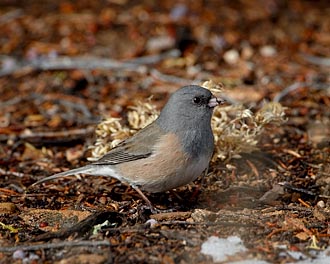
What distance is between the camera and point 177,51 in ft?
A: 22.4

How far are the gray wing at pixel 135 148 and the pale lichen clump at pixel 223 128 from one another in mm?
285

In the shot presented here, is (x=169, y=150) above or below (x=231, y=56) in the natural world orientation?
above

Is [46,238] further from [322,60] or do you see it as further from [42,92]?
[322,60]

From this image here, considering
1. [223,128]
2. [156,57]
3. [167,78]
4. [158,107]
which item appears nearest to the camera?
[223,128]

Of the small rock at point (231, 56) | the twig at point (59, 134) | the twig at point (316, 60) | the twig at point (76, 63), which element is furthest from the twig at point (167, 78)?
the twig at point (316, 60)

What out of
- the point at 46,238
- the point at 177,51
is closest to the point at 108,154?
the point at 46,238

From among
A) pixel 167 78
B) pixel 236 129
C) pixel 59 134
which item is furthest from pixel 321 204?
pixel 167 78

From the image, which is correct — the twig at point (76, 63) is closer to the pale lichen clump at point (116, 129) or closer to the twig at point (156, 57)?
the twig at point (156, 57)

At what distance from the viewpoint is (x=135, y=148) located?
4.30 metres

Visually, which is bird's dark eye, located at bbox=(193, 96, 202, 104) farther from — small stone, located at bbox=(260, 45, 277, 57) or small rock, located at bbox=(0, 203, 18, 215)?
small stone, located at bbox=(260, 45, 277, 57)

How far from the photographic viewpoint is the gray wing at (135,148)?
4.20 meters

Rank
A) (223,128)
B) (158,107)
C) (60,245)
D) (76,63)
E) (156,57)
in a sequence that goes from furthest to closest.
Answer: (156,57)
(76,63)
(158,107)
(223,128)
(60,245)

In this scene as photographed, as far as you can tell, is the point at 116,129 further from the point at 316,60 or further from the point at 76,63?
the point at 316,60

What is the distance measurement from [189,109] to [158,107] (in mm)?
1552
